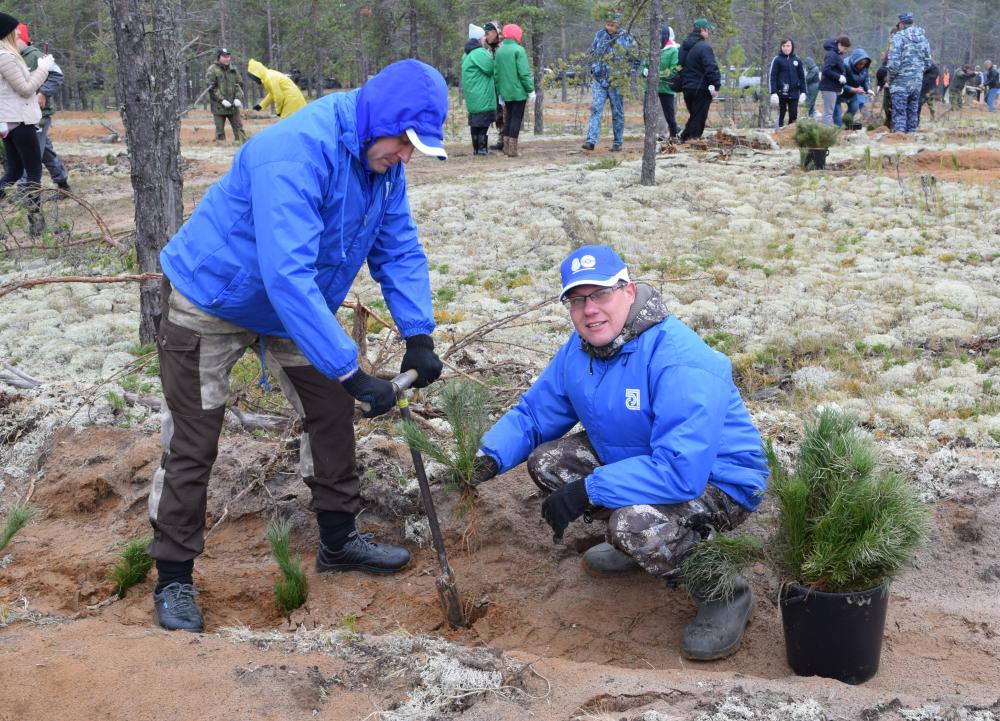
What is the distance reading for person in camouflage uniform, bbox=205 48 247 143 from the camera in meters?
17.4

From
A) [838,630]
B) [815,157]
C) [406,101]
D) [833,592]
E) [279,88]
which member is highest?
[279,88]

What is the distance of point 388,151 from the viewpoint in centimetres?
322

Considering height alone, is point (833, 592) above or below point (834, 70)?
below

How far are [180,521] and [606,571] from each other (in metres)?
1.75

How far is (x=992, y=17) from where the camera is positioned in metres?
53.1

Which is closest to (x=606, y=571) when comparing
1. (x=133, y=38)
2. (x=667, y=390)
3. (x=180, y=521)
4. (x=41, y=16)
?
(x=667, y=390)

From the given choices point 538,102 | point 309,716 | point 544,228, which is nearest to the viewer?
point 309,716

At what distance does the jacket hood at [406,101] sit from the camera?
3043 mm

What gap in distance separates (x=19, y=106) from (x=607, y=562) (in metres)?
7.60

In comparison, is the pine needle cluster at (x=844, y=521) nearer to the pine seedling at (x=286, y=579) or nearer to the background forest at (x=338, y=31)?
the pine seedling at (x=286, y=579)

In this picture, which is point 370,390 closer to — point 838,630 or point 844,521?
point 844,521

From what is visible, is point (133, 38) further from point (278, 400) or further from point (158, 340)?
point (158, 340)

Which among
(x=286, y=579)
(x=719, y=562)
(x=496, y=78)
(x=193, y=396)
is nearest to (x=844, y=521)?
(x=719, y=562)

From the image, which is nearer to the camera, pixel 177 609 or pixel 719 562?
pixel 719 562
